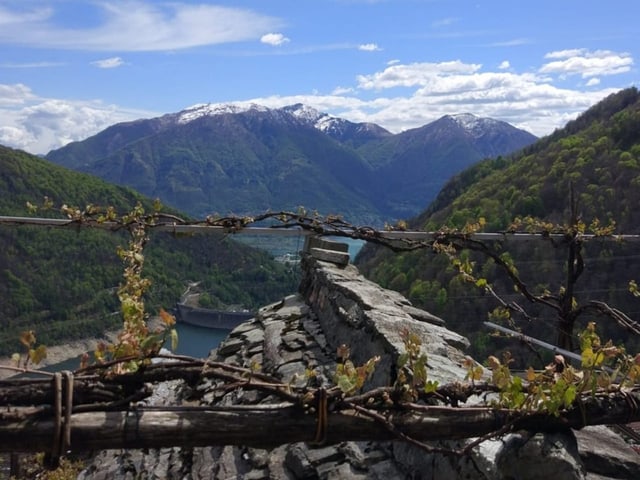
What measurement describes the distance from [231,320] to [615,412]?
6862 cm

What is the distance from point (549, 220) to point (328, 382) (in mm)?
27781

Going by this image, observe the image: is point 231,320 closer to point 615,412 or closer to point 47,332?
point 47,332

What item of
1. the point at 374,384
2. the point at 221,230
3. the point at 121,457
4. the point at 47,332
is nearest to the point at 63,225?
the point at 221,230

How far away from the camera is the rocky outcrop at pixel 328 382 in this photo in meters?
2.46

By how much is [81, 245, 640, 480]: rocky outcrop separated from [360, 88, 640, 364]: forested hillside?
20.3ft

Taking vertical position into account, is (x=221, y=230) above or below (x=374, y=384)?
above

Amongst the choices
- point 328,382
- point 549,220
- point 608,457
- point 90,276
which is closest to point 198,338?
point 90,276

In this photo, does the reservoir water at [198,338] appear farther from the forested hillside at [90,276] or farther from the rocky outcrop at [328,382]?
the rocky outcrop at [328,382]

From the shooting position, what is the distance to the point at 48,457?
81.5 inches

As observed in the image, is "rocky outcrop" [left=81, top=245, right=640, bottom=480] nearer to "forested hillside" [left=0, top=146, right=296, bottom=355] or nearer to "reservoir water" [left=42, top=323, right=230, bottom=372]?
"reservoir water" [left=42, top=323, right=230, bottom=372]

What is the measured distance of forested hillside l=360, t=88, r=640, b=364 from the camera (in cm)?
1941

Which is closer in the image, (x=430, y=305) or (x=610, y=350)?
(x=610, y=350)

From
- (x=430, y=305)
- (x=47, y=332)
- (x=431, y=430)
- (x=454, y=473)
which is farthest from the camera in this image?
(x=47, y=332)

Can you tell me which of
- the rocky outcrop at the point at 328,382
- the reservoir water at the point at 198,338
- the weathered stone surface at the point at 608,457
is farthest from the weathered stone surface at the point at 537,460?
the reservoir water at the point at 198,338
